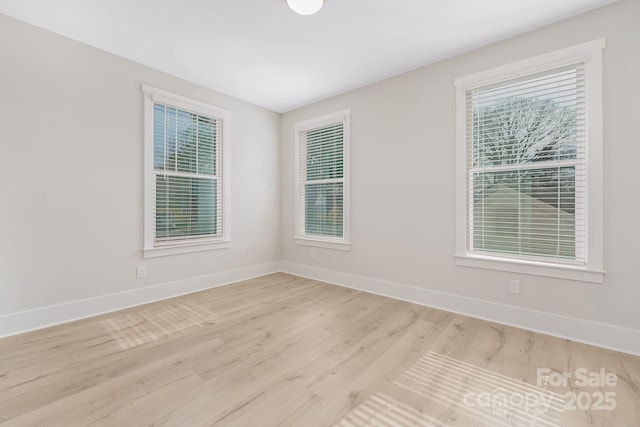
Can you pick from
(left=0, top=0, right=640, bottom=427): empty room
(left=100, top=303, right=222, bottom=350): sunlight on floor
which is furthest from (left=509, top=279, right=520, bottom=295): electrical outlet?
(left=100, top=303, right=222, bottom=350): sunlight on floor

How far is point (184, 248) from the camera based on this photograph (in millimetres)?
3504

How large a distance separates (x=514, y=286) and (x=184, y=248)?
3.64 meters

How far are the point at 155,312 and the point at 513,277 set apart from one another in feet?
11.7

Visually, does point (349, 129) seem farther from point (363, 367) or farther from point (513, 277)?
point (363, 367)

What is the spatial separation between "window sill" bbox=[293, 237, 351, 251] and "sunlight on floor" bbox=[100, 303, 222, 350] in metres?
1.80

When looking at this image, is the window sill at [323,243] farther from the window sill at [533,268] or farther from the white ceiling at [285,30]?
the white ceiling at [285,30]

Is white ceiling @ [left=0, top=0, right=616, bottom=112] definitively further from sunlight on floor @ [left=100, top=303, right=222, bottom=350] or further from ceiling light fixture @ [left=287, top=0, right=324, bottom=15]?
sunlight on floor @ [left=100, top=303, right=222, bottom=350]

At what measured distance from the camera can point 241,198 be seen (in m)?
4.16

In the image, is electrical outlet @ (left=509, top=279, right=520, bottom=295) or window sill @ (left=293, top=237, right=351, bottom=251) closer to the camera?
electrical outlet @ (left=509, top=279, right=520, bottom=295)

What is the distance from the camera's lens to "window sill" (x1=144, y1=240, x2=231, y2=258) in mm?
3211

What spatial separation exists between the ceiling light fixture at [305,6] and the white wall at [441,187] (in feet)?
4.91

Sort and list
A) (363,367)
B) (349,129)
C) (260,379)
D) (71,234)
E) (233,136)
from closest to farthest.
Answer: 1. (260,379)
2. (363,367)
3. (71,234)
4. (349,129)
5. (233,136)

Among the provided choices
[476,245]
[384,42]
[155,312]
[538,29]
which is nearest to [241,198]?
[155,312]

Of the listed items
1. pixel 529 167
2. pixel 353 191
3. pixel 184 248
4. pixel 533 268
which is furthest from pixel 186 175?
pixel 533 268
